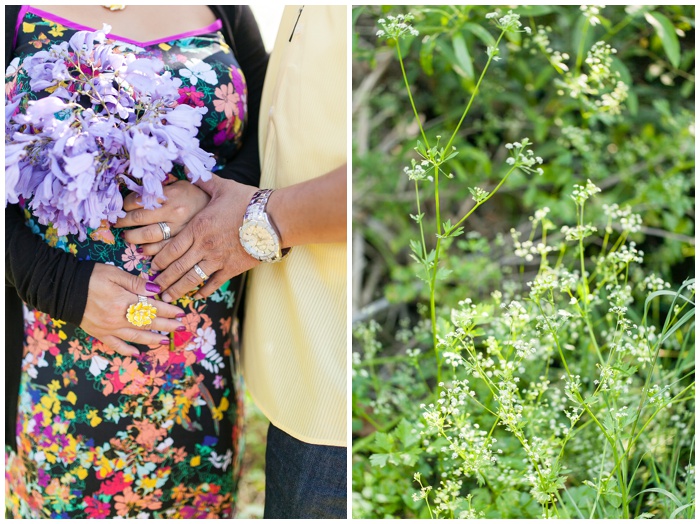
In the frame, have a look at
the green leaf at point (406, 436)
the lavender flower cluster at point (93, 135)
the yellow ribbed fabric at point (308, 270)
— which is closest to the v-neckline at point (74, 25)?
the lavender flower cluster at point (93, 135)

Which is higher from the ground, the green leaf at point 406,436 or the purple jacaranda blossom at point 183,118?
the purple jacaranda blossom at point 183,118

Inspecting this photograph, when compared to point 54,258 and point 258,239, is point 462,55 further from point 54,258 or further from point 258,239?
point 54,258

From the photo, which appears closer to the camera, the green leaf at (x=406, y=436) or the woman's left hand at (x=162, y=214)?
the woman's left hand at (x=162, y=214)

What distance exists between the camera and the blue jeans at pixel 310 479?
3.49 feet

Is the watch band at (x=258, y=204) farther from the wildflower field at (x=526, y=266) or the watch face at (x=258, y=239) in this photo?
Result: the wildflower field at (x=526, y=266)

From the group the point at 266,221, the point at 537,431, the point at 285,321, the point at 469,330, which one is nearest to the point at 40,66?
the point at 266,221

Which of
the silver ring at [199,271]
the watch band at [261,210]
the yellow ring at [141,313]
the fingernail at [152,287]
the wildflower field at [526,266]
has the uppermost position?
the watch band at [261,210]

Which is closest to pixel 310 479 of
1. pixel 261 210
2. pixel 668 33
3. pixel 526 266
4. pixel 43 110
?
pixel 261 210

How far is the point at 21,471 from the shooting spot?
4.32 ft

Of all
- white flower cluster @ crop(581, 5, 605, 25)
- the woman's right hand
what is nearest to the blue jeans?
the woman's right hand

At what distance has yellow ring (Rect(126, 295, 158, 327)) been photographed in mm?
1089

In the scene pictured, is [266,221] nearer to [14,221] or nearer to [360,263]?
[14,221]

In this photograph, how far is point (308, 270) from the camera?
1.07m

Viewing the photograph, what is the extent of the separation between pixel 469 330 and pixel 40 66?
0.80m
